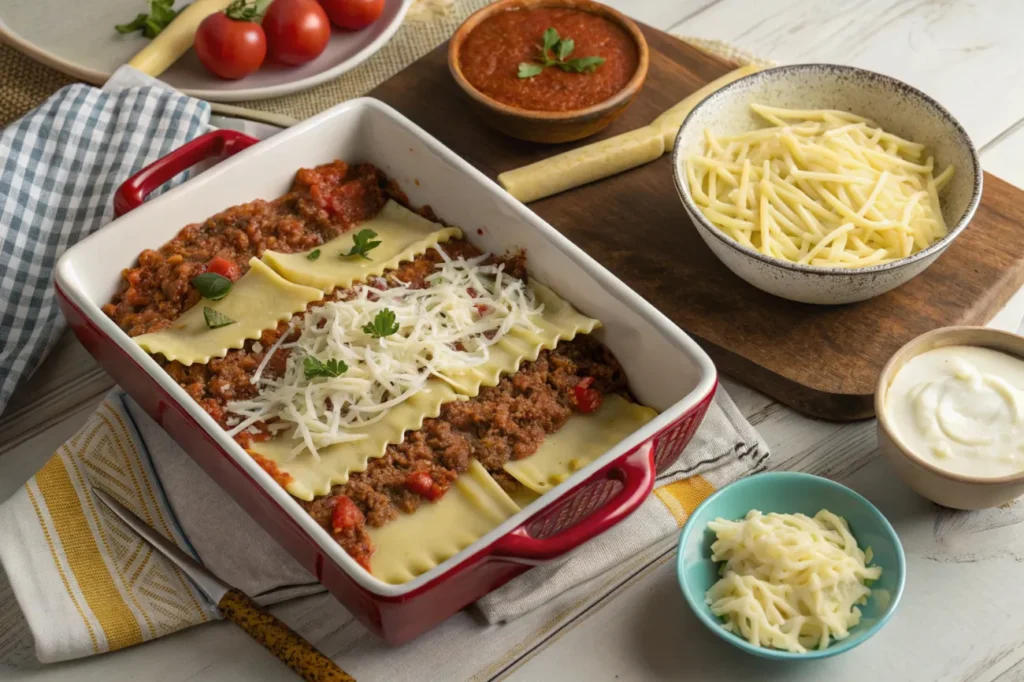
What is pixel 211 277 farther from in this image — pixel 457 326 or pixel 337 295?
pixel 457 326

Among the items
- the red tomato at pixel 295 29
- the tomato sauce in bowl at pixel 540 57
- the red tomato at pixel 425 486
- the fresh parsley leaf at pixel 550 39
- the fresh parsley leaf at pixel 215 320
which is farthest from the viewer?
the red tomato at pixel 295 29

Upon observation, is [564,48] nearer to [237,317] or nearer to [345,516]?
[237,317]

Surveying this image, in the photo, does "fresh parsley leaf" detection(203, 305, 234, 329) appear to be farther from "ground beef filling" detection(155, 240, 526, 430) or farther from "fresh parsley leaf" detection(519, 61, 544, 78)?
"fresh parsley leaf" detection(519, 61, 544, 78)

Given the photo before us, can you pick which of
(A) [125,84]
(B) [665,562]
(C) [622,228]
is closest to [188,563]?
(B) [665,562]

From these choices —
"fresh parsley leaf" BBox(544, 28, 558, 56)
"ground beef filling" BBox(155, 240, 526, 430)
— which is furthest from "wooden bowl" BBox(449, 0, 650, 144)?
"ground beef filling" BBox(155, 240, 526, 430)

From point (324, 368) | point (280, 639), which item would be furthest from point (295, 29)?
point (280, 639)

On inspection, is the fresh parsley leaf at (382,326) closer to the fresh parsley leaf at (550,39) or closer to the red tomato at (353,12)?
the fresh parsley leaf at (550,39)

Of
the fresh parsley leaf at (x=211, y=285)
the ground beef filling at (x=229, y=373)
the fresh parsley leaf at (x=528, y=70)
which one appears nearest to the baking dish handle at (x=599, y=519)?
the ground beef filling at (x=229, y=373)
